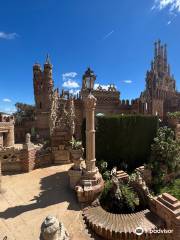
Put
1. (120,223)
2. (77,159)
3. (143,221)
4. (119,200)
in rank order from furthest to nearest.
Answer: (77,159), (119,200), (143,221), (120,223)

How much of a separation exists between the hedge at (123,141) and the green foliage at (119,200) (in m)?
3.16

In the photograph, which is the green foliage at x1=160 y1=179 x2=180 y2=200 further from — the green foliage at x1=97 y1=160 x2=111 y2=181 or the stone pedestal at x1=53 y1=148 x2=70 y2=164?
the stone pedestal at x1=53 y1=148 x2=70 y2=164

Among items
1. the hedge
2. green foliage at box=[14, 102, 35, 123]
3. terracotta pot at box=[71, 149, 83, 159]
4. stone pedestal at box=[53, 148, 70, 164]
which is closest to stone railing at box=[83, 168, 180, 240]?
terracotta pot at box=[71, 149, 83, 159]

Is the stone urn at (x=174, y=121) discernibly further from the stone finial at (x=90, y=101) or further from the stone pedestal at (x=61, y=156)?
the stone finial at (x=90, y=101)

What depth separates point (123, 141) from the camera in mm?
11141

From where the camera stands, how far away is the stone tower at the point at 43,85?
26.4 meters

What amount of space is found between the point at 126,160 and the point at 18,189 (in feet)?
21.4

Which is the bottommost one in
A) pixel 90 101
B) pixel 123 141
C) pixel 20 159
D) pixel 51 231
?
pixel 20 159

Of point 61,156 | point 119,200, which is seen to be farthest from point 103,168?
point 61,156

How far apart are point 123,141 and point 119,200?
4.45 metres

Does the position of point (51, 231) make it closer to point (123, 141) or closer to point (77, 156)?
point (77, 156)

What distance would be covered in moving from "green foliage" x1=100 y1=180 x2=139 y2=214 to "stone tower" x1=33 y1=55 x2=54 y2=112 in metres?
20.6

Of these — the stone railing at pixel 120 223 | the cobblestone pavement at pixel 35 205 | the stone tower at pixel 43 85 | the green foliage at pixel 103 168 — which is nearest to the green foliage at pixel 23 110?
the stone tower at pixel 43 85

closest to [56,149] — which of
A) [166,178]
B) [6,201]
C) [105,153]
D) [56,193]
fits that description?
[105,153]
